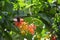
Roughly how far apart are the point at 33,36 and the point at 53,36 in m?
0.11

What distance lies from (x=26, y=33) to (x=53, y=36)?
17 centimetres

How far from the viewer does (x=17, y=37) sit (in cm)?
99

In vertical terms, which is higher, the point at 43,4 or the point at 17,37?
the point at 43,4

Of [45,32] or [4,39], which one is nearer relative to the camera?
[4,39]

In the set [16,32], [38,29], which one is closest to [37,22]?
[38,29]

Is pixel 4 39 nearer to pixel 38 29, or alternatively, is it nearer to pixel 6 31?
pixel 6 31

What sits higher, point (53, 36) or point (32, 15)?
point (32, 15)

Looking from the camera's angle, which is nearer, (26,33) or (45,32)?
(26,33)

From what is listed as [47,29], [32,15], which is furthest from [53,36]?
[32,15]

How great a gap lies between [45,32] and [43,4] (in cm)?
15

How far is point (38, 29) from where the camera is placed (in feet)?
3.40

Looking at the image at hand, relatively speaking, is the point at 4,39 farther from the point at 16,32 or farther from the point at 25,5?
the point at 25,5

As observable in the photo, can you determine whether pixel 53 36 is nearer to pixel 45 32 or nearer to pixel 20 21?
pixel 45 32

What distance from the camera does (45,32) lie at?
111 cm
